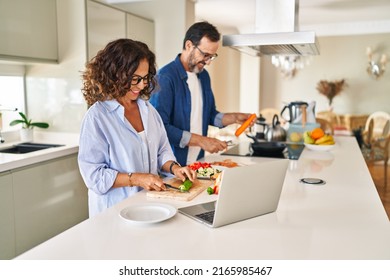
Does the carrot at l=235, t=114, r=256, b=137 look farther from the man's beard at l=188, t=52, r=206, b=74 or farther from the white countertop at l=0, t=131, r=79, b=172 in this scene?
the white countertop at l=0, t=131, r=79, b=172

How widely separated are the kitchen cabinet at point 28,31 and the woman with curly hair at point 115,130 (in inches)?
58.8

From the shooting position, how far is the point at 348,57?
7.15 metres

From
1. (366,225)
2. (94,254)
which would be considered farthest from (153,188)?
(366,225)

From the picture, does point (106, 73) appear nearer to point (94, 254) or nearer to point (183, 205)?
point (183, 205)

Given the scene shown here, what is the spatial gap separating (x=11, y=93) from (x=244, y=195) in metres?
2.76

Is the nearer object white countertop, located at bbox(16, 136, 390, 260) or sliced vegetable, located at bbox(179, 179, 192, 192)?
white countertop, located at bbox(16, 136, 390, 260)

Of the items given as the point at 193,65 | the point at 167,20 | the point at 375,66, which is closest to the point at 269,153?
the point at 193,65

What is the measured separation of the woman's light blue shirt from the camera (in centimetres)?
154

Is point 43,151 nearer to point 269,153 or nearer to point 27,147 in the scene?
point 27,147

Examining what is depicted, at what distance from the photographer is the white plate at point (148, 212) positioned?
4.23ft

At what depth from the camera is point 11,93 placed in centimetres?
334

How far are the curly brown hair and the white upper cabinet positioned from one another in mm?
1814

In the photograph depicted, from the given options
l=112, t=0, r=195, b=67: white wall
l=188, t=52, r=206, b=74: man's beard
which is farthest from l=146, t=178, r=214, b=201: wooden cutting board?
l=112, t=0, r=195, b=67: white wall

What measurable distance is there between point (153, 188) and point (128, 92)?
0.42 m
